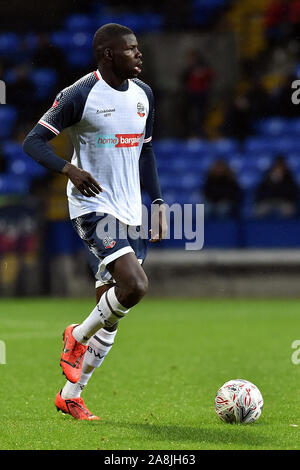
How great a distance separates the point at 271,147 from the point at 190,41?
391cm

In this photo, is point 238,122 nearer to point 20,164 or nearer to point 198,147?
point 198,147

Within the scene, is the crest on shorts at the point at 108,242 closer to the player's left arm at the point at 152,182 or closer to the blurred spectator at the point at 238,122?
the player's left arm at the point at 152,182

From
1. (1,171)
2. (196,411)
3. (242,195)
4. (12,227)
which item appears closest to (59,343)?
(196,411)

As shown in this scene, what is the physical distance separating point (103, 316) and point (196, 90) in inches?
501

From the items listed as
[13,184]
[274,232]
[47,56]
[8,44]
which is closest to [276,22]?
[47,56]

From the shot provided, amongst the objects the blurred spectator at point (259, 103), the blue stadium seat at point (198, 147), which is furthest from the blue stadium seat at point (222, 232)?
the blurred spectator at point (259, 103)

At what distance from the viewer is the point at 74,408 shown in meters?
5.18

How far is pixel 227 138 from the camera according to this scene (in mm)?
16766

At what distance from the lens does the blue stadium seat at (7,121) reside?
1820cm

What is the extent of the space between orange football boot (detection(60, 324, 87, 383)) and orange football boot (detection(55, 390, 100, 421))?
0.60 feet

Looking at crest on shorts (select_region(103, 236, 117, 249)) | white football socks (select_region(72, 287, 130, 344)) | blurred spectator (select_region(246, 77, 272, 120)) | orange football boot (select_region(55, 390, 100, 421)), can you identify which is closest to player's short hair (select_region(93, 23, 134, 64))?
crest on shorts (select_region(103, 236, 117, 249))

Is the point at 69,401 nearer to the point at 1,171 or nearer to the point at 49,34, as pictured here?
the point at 1,171
